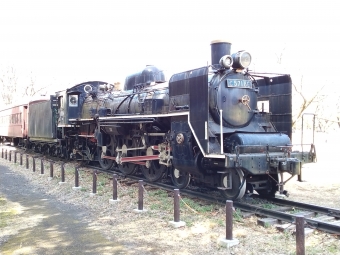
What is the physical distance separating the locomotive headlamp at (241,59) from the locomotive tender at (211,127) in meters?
0.02

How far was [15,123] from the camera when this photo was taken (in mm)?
24422

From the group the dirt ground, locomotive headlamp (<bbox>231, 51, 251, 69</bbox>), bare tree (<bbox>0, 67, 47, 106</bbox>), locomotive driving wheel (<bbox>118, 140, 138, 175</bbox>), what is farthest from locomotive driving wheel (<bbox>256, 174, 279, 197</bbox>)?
Answer: bare tree (<bbox>0, 67, 47, 106</bbox>)

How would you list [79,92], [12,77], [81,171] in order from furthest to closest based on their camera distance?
1. [12,77]
2. [79,92]
3. [81,171]

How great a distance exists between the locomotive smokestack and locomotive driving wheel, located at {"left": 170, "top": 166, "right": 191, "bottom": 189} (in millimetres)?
2686

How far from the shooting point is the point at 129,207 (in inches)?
290

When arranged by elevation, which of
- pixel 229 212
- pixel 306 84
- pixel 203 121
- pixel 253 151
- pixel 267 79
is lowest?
pixel 229 212

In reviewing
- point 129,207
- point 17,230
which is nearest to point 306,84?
point 129,207

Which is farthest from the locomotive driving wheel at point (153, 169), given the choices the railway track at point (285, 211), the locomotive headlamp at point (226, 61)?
the locomotive headlamp at point (226, 61)

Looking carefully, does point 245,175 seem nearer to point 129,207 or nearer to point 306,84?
point 129,207

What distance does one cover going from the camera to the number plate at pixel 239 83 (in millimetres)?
7741

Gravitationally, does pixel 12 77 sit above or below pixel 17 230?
above

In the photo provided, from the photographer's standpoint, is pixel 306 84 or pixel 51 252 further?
pixel 306 84

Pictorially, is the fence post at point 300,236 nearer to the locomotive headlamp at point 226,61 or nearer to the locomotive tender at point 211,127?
the locomotive tender at point 211,127

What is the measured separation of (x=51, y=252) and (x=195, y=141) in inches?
148
